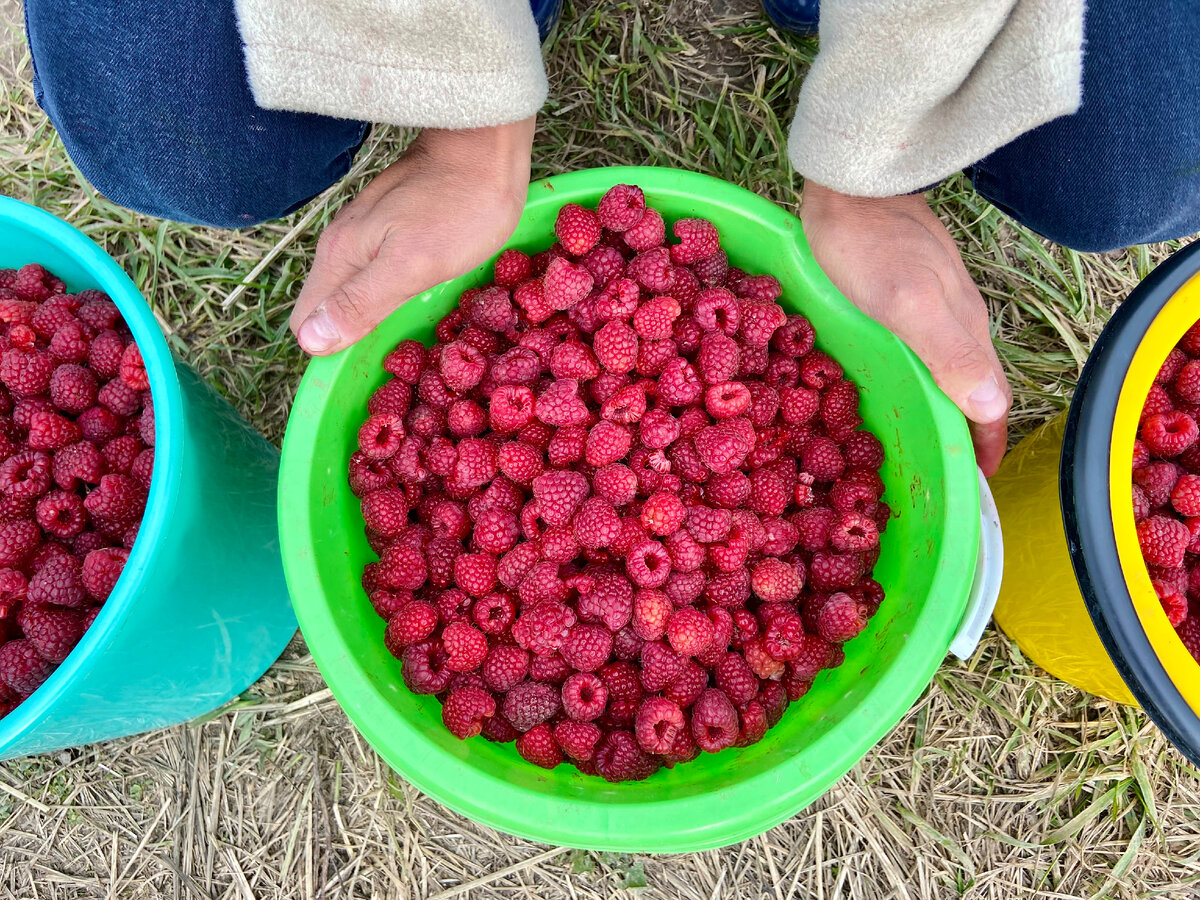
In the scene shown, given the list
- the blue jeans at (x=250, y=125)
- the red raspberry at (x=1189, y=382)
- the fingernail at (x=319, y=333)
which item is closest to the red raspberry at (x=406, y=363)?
the fingernail at (x=319, y=333)

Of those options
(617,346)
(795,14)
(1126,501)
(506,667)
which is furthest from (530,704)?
(795,14)

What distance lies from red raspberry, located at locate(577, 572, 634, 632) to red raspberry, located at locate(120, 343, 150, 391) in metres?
0.83

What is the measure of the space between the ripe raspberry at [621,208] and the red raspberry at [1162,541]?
3.13 ft

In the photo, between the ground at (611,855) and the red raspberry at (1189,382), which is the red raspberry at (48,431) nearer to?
the ground at (611,855)

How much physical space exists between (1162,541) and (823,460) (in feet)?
1.74

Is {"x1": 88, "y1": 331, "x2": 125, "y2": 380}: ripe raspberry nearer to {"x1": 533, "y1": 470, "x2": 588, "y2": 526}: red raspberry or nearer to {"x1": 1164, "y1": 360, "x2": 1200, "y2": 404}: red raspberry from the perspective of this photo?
{"x1": 533, "y1": 470, "x2": 588, "y2": 526}: red raspberry

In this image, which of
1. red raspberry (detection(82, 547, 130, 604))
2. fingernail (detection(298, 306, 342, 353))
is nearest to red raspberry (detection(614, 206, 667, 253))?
fingernail (detection(298, 306, 342, 353))

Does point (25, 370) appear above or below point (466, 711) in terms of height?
above

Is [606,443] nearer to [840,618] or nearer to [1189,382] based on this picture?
[840,618]

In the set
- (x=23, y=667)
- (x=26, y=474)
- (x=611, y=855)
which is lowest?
(x=611, y=855)

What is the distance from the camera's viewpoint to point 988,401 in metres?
1.31

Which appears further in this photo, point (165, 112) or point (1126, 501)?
point (165, 112)

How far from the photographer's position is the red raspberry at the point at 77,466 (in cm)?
143

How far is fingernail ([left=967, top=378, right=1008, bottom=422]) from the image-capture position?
130cm
